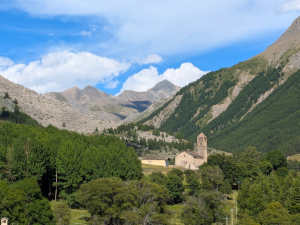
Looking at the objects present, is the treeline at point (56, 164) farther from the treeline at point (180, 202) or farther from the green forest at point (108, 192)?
the treeline at point (180, 202)

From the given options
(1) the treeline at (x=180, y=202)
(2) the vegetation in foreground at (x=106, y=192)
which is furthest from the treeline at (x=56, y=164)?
(1) the treeline at (x=180, y=202)

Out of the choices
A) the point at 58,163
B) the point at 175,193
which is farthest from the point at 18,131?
the point at 175,193

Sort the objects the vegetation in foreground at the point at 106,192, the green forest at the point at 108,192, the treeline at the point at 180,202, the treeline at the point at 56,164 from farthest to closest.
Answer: the treeline at the point at 56,164 → the treeline at the point at 180,202 → the vegetation in foreground at the point at 106,192 → the green forest at the point at 108,192

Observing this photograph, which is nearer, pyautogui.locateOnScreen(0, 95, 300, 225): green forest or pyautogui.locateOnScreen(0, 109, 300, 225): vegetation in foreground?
pyautogui.locateOnScreen(0, 95, 300, 225): green forest

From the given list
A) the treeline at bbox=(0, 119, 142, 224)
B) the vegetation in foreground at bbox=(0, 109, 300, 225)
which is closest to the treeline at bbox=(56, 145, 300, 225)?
the vegetation in foreground at bbox=(0, 109, 300, 225)

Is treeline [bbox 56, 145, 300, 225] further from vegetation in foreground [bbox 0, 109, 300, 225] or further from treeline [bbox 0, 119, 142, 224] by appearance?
treeline [bbox 0, 119, 142, 224]

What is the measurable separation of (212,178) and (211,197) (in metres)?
39.8

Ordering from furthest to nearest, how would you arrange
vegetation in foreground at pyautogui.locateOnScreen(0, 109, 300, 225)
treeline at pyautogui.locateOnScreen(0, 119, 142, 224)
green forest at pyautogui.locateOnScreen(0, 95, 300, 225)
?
treeline at pyautogui.locateOnScreen(0, 119, 142, 224), vegetation in foreground at pyautogui.locateOnScreen(0, 109, 300, 225), green forest at pyautogui.locateOnScreen(0, 95, 300, 225)

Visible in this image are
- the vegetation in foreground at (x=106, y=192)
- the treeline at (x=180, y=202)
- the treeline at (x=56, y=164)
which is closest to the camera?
the vegetation in foreground at (x=106, y=192)

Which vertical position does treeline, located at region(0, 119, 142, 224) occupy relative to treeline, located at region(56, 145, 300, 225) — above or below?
above

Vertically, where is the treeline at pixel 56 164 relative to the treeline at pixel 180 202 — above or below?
above

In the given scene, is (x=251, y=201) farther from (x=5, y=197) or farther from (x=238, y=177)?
(x=5, y=197)

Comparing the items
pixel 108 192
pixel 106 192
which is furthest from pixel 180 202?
pixel 106 192

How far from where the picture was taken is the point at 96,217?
321 feet
